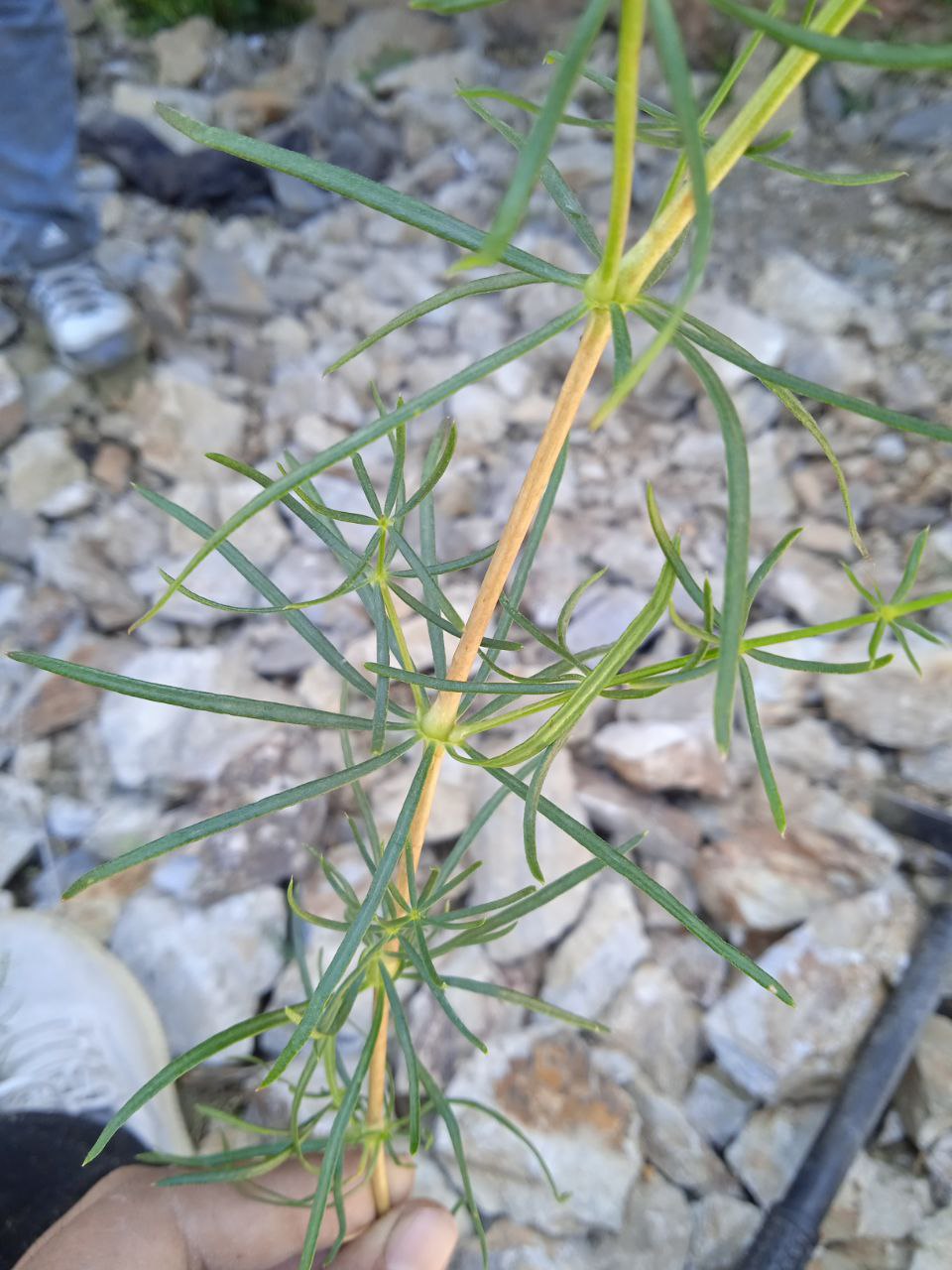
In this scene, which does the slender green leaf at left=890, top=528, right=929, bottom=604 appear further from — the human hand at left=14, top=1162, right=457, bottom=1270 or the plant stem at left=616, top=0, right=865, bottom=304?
the human hand at left=14, top=1162, right=457, bottom=1270

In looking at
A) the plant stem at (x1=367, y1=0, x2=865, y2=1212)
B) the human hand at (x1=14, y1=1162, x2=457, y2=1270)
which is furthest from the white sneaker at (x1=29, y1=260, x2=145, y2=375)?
the plant stem at (x1=367, y1=0, x2=865, y2=1212)

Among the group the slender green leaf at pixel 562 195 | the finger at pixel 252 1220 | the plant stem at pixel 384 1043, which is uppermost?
the slender green leaf at pixel 562 195

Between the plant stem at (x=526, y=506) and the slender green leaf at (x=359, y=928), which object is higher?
the plant stem at (x=526, y=506)

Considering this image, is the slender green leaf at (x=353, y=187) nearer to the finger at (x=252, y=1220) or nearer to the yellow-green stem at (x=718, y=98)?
the yellow-green stem at (x=718, y=98)

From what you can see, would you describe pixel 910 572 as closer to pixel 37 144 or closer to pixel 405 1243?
pixel 405 1243

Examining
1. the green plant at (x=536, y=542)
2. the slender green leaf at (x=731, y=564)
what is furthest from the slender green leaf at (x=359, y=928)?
the slender green leaf at (x=731, y=564)

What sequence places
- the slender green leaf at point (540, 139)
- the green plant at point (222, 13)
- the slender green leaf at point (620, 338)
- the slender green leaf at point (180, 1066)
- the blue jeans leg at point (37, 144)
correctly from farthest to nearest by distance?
the green plant at point (222, 13)
the blue jeans leg at point (37, 144)
the slender green leaf at point (180, 1066)
the slender green leaf at point (620, 338)
the slender green leaf at point (540, 139)

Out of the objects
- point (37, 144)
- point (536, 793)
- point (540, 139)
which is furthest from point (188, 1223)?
point (37, 144)

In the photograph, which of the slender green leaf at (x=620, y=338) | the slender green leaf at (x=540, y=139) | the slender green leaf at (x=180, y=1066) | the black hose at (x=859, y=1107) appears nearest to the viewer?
the slender green leaf at (x=540, y=139)
